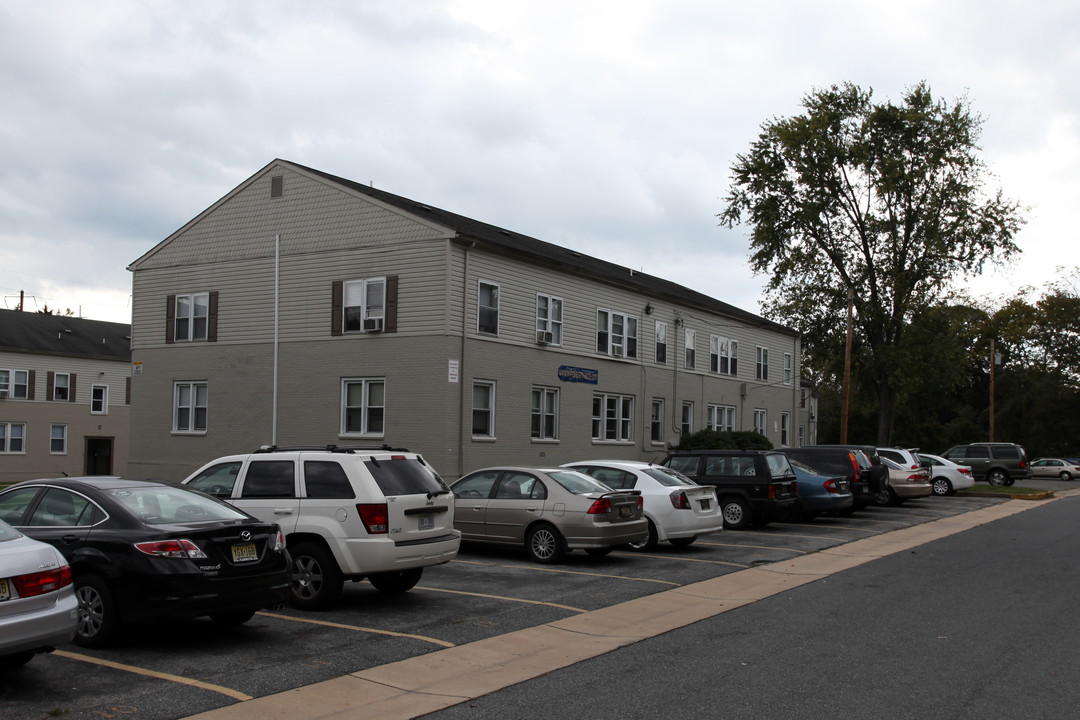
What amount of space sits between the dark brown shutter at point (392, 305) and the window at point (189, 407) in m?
7.42

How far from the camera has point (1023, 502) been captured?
32.6 metres

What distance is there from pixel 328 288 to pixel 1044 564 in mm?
19513

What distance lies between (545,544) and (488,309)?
1341 centimetres

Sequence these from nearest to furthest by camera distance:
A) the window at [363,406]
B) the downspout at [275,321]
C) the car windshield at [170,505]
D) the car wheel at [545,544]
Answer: the car windshield at [170,505] < the car wheel at [545,544] < the window at [363,406] < the downspout at [275,321]

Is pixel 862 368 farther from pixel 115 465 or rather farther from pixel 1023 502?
pixel 115 465

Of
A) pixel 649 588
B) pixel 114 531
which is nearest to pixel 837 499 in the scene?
pixel 649 588

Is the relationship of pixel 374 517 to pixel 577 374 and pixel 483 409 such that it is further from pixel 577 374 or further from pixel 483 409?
pixel 577 374

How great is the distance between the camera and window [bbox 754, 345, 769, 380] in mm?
42781

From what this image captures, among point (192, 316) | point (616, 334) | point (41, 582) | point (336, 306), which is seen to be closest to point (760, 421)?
point (616, 334)

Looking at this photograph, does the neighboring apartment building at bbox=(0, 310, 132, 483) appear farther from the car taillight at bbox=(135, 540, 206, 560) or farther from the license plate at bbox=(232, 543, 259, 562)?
the car taillight at bbox=(135, 540, 206, 560)

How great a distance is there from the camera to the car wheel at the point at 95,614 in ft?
26.1

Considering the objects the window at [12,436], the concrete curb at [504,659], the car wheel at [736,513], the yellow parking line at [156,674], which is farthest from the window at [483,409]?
the window at [12,436]

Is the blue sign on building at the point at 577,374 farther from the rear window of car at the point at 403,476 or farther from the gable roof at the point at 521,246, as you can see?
the rear window of car at the point at 403,476

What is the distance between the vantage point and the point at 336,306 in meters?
27.2
